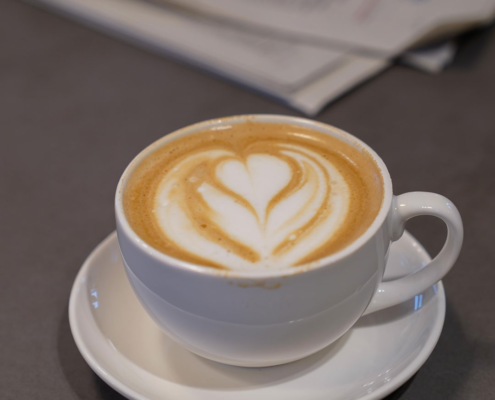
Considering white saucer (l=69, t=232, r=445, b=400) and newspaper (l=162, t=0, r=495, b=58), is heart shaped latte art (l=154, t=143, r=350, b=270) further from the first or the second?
newspaper (l=162, t=0, r=495, b=58)

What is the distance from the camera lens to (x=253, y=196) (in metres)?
0.54

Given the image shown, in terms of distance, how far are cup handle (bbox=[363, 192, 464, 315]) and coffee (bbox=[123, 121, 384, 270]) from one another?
28mm

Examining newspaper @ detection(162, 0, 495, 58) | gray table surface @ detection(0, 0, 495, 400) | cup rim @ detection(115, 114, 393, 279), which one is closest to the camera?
cup rim @ detection(115, 114, 393, 279)

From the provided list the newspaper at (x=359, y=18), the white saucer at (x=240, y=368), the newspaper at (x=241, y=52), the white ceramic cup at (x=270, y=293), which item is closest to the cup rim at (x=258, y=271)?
the white ceramic cup at (x=270, y=293)

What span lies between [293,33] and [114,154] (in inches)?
23.0

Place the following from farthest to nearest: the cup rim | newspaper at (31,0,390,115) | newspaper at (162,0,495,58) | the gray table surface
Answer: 1. newspaper at (162,0,495,58)
2. newspaper at (31,0,390,115)
3. the gray table surface
4. the cup rim

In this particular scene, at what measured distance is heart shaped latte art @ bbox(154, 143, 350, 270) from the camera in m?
0.47

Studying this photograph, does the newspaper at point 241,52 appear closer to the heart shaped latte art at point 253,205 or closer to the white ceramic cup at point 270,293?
the heart shaped latte art at point 253,205

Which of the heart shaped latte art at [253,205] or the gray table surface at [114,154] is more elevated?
the heart shaped latte art at [253,205]

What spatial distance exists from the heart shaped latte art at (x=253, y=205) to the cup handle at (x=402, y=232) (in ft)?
0.18

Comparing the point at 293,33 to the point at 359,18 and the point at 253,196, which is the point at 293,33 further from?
the point at 253,196

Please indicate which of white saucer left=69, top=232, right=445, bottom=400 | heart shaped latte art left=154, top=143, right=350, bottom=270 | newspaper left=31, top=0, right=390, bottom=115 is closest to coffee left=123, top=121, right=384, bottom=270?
heart shaped latte art left=154, top=143, right=350, bottom=270

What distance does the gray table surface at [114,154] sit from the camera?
58 cm

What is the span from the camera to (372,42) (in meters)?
1.21
